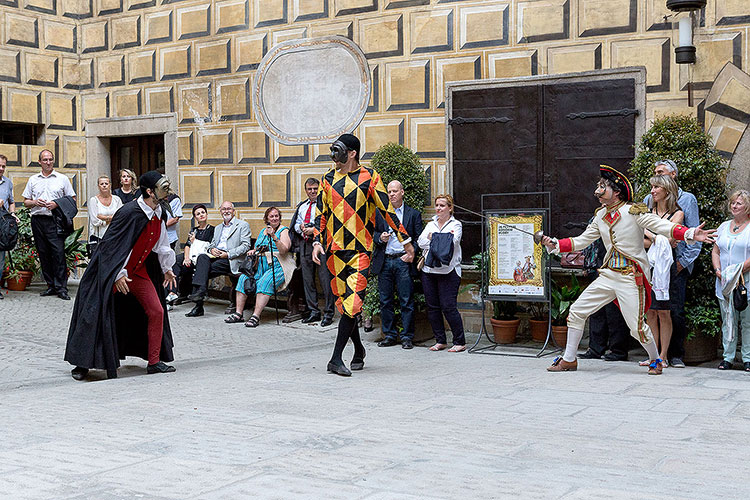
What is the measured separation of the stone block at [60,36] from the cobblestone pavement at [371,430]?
681cm

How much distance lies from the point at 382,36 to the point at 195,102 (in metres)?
3.12

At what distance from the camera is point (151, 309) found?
7.79m

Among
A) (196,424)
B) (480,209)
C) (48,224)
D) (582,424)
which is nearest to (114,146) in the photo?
(48,224)

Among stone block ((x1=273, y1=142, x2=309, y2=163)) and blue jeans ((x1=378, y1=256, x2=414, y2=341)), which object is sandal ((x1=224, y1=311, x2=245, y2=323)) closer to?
stone block ((x1=273, y1=142, x2=309, y2=163))

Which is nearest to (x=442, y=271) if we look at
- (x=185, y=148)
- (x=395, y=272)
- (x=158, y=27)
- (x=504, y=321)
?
(x=395, y=272)

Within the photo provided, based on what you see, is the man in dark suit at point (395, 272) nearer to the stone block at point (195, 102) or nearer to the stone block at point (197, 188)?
the stone block at point (197, 188)

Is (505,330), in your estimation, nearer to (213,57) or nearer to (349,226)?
(349,226)

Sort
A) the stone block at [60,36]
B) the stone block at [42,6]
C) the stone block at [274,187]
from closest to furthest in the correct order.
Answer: the stone block at [274,187] < the stone block at [42,6] < the stone block at [60,36]

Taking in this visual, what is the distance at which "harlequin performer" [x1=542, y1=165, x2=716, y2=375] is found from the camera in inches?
308

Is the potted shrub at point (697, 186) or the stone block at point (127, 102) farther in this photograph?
the stone block at point (127, 102)

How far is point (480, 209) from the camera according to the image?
10648 mm

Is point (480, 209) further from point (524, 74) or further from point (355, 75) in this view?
point (355, 75)

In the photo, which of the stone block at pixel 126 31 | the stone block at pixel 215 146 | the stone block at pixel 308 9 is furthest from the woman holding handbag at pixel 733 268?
the stone block at pixel 126 31

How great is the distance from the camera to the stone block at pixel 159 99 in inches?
530
